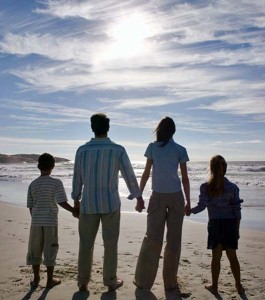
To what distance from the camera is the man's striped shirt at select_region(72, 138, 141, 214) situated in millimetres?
4504

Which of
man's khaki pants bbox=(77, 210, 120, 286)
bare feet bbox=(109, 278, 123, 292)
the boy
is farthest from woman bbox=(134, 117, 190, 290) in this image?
the boy

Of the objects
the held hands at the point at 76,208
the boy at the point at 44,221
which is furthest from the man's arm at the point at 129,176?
the boy at the point at 44,221

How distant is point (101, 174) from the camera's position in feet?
14.8

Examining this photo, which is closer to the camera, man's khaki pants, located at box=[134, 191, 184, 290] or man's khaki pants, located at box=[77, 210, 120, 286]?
man's khaki pants, located at box=[77, 210, 120, 286]

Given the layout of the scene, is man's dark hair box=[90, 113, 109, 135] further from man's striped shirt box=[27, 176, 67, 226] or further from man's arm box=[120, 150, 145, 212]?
man's striped shirt box=[27, 176, 67, 226]

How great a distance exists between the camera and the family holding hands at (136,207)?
4.55 metres

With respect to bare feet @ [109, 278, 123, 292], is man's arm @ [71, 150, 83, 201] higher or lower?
higher

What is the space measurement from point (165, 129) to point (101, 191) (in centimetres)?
103

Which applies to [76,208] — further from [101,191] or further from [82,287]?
[82,287]

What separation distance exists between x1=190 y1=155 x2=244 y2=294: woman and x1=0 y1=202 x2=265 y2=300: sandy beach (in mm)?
305

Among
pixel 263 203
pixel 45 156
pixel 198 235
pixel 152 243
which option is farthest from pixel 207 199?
pixel 263 203

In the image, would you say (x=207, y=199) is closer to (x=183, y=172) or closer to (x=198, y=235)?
(x=183, y=172)

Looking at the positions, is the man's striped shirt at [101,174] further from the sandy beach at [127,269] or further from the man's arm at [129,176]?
the sandy beach at [127,269]

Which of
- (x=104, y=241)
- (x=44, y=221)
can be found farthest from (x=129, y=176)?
(x=44, y=221)
